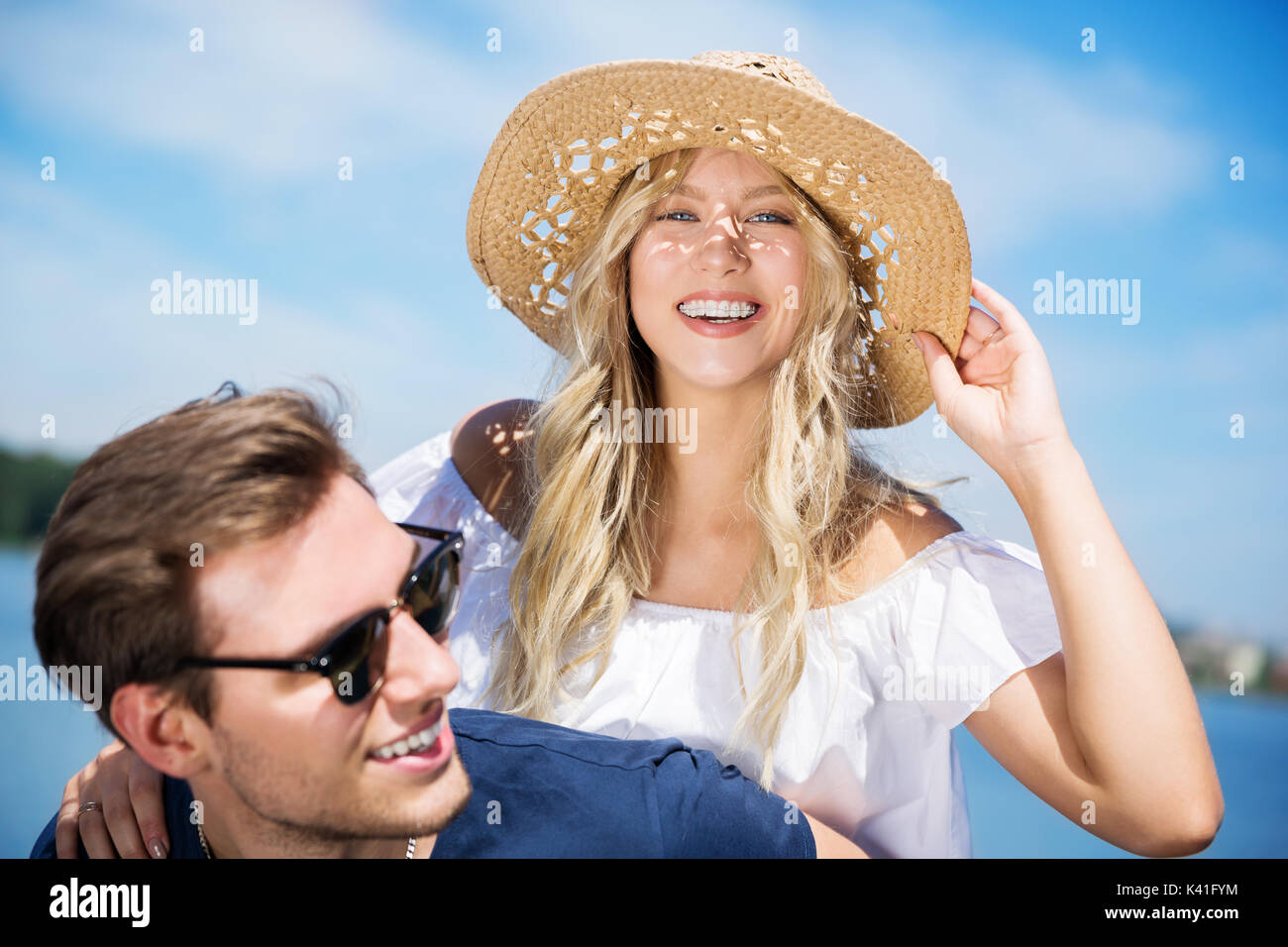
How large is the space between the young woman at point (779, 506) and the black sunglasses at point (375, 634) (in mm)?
608

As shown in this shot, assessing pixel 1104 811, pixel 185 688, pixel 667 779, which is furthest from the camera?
pixel 1104 811

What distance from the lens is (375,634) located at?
132cm

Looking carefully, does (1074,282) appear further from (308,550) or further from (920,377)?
(308,550)

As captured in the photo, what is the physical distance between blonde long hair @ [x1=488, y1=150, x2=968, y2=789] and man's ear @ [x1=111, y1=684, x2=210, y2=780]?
0.94 metres

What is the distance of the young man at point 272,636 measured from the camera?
1233 millimetres

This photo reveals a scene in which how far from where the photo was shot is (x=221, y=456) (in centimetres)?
129

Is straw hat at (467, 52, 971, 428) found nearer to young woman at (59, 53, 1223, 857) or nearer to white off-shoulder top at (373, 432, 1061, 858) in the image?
young woman at (59, 53, 1223, 857)

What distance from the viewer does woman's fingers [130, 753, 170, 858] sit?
1588mm

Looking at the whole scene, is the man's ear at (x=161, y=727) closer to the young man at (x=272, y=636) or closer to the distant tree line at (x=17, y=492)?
the young man at (x=272, y=636)

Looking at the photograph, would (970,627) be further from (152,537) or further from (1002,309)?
(152,537)

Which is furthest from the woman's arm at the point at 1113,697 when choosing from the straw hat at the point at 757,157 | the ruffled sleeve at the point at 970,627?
the straw hat at the point at 757,157

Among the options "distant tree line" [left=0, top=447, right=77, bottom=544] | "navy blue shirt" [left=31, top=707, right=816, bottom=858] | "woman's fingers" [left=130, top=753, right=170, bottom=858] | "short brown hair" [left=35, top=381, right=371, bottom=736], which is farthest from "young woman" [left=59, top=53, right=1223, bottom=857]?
"distant tree line" [left=0, top=447, right=77, bottom=544]
